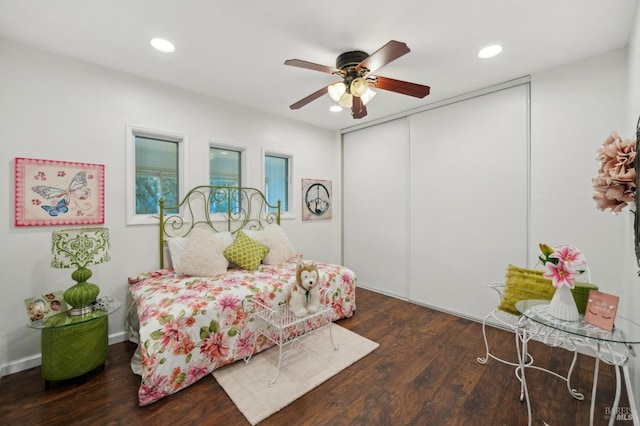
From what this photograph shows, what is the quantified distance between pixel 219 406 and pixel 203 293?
0.80 meters

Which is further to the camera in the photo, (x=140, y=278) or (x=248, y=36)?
(x=140, y=278)

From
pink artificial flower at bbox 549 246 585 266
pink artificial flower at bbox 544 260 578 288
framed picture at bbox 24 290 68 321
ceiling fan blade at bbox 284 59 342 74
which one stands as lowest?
framed picture at bbox 24 290 68 321

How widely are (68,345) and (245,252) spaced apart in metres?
1.50

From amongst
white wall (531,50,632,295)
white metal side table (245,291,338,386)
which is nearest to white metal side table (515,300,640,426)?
white wall (531,50,632,295)

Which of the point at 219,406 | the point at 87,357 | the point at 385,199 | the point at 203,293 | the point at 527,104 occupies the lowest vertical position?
the point at 219,406

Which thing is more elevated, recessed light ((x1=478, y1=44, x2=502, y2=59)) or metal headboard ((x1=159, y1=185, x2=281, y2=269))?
recessed light ((x1=478, y1=44, x2=502, y2=59))

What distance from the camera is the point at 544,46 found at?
2125mm

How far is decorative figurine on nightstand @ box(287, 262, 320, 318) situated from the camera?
2105 millimetres

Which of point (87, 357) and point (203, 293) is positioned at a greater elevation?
point (203, 293)

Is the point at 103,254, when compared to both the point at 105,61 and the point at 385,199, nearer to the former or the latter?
the point at 105,61

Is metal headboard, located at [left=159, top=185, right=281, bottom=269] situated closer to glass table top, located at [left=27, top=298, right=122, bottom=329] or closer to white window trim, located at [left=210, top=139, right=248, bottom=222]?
white window trim, located at [left=210, top=139, right=248, bottom=222]

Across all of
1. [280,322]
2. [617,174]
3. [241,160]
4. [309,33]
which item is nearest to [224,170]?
[241,160]

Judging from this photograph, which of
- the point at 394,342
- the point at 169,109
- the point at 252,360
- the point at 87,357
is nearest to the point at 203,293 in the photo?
the point at 252,360

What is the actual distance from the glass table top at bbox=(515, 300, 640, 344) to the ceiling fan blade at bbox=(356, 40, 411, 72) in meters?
1.70
